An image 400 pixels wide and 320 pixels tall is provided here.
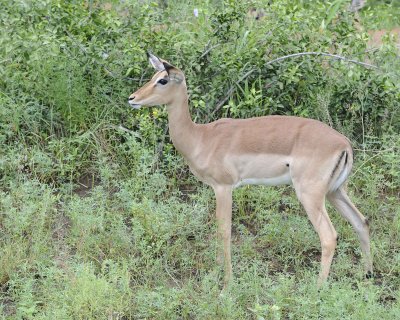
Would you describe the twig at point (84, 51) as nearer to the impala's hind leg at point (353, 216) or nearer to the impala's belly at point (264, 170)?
the impala's belly at point (264, 170)

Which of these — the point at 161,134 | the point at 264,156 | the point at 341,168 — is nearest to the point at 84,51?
the point at 161,134

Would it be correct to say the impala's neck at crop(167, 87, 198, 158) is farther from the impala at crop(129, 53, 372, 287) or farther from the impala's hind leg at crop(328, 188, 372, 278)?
the impala's hind leg at crop(328, 188, 372, 278)

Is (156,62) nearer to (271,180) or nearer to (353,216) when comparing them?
(271,180)

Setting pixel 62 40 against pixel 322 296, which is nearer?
pixel 322 296

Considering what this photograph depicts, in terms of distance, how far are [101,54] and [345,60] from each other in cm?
166

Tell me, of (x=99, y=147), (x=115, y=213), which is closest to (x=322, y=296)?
(x=115, y=213)

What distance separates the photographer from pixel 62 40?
6.36m

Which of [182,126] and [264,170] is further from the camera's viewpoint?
[182,126]

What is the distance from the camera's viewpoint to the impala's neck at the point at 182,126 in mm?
5496

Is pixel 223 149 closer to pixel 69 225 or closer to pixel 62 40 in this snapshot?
pixel 69 225

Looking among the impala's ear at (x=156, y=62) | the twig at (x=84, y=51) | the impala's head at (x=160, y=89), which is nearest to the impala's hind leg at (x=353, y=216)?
the impala's head at (x=160, y=89)

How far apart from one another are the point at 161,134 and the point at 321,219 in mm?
1601

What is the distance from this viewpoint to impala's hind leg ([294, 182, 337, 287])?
5.12 meters

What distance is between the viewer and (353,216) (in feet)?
17.9
